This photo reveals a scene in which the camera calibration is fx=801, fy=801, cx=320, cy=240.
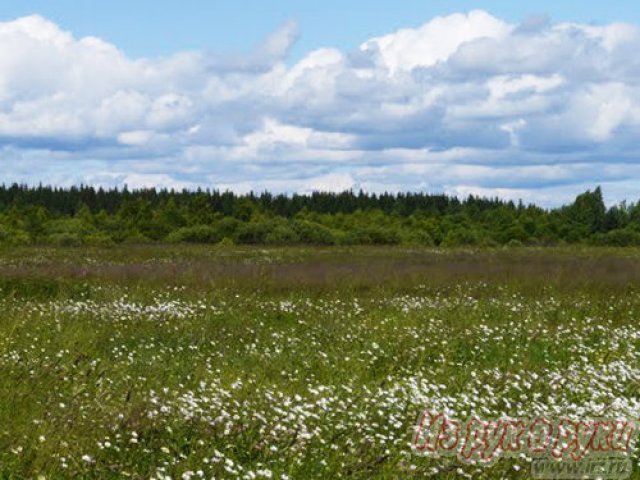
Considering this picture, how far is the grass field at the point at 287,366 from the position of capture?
6.48 meters

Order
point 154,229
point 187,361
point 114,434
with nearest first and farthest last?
point 114,434, point 187,361, point 154,229

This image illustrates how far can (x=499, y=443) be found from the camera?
720cm

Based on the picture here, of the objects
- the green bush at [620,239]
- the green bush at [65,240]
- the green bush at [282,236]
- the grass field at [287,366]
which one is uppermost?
the green bush at [620,239]

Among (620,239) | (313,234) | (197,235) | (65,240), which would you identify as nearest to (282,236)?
(313,234)

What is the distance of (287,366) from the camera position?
10742 millimetres

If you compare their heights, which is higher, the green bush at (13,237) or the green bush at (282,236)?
the green bush at (282,236)

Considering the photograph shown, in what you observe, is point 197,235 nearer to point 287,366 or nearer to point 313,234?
point 313,234

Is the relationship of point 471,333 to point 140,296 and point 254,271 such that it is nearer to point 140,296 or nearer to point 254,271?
point 140,296

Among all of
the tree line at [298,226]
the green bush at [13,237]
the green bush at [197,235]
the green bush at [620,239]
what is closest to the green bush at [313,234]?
the tree line at [298,226]

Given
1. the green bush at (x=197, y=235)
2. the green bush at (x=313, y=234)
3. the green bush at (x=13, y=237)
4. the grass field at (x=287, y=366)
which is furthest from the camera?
the green bush at (x=313, y=234)

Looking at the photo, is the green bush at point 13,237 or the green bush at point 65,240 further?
the green bush at point 13,237

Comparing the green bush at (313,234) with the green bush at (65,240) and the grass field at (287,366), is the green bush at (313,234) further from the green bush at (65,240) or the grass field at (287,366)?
the grass field at (287,366)

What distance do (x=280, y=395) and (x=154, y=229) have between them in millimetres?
72440

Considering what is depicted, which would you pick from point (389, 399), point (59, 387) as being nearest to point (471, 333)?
point (389, 399)
